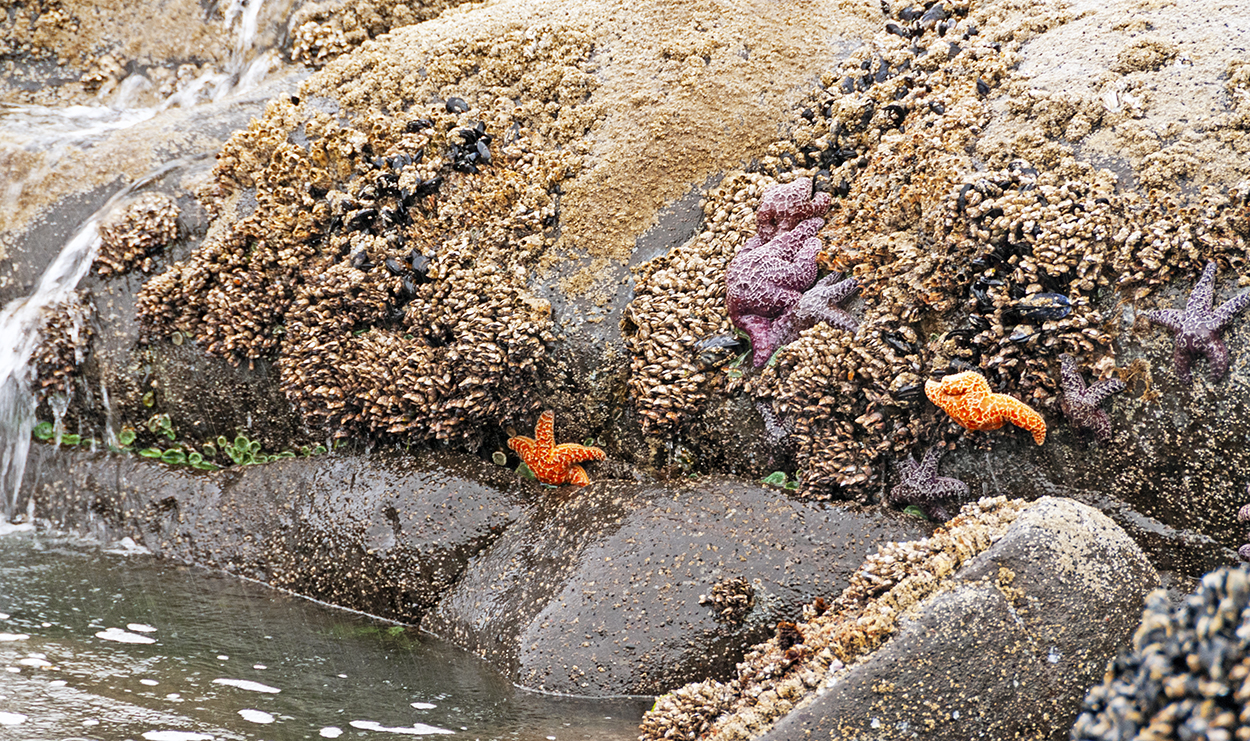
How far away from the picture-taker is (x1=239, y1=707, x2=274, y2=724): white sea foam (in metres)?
4.17

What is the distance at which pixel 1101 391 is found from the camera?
16.1ft

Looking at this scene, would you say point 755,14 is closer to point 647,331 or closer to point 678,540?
point 647,331

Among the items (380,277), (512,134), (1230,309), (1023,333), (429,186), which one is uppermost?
(512,134)

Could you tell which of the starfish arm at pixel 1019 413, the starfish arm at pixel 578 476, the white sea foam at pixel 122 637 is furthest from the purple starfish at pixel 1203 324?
the white sea foam at pixel 122 637

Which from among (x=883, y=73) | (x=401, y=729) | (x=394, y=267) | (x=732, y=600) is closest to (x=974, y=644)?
(x=732, y=600)

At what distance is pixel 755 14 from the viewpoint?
7211 mm

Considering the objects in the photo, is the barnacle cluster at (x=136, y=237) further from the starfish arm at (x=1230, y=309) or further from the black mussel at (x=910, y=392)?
the starfish arm at (x=1230, y=309)

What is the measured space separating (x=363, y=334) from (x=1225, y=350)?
5.58 meters

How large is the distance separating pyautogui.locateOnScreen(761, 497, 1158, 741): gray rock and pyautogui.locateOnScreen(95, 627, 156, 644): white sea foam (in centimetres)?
357

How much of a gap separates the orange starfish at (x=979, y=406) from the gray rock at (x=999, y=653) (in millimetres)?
930

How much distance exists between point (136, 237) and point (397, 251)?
94.8 inches

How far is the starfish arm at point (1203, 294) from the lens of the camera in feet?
15.3

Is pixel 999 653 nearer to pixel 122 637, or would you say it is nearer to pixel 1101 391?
pixel 1101 391

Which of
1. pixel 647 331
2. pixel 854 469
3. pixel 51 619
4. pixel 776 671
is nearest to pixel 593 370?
pixel 647 331
